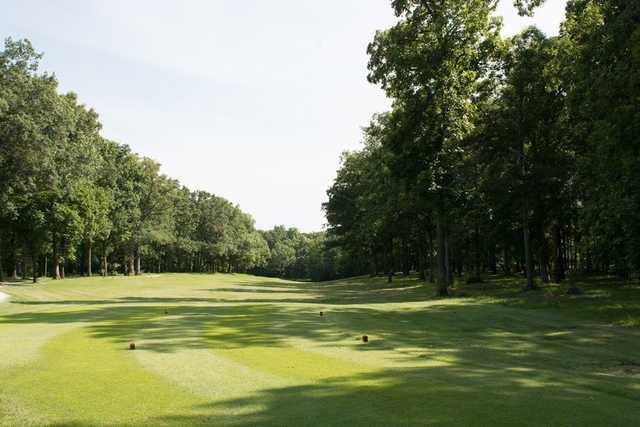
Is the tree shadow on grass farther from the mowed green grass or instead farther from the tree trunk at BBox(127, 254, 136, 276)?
the tree trunk at BBox(127, 254, 136, 276)

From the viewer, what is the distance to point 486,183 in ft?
132

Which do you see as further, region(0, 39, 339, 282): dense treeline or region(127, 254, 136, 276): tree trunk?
region(127, 254, 136, 276): tree trunk

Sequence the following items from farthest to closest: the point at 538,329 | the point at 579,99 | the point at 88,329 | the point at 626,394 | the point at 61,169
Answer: the point at 61,169 < the point at 579,99 < the point at 538,329 < the point at 88,329 < the point at 626,394

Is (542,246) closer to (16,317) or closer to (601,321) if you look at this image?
(601,321)

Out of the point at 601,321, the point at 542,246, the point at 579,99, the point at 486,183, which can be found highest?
the point at 579,99

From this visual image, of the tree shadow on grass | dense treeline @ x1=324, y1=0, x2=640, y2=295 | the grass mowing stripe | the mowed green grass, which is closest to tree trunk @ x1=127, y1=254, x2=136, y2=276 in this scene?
dense treeline @ x1=324, y1=0, x2=640, y2=295

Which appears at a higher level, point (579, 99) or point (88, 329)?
point (579, 99)

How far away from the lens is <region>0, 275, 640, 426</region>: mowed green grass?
Result: 749 centimetres

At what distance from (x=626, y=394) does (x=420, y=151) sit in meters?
29.8

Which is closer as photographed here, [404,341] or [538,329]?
[404,341]

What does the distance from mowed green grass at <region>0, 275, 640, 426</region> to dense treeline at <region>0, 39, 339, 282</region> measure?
28611 mm

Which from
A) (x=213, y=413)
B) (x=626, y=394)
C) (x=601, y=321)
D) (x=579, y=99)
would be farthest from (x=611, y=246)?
(x=213, y=413)

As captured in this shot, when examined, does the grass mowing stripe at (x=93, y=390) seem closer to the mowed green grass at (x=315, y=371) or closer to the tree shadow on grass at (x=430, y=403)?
the mowed green grass at (x=315, y=371)

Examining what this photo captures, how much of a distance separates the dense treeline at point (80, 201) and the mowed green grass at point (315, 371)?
28611mm
